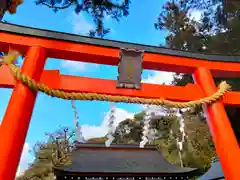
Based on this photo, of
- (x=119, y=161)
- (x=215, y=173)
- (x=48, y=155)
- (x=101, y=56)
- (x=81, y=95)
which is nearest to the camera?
(x=81, y=95)

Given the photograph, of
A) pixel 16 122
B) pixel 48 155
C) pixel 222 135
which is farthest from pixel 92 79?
pixel 48 155

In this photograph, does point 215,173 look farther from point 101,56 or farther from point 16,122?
point 16,122

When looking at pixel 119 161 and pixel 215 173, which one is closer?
pixel 119 161

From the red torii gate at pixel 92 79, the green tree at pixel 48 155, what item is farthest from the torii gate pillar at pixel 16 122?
the green tree at pixel 48 155

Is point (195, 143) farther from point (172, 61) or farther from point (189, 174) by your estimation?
point (172, 61)

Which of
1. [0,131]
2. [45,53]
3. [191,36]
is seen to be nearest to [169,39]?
[191,36]

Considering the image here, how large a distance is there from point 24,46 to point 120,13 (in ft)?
12.6

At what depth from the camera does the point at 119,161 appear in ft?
20.7

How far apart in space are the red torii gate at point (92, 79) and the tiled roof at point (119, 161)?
3719 mm

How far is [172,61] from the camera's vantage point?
8.80ft

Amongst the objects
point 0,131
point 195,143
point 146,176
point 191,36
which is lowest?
point 0,131

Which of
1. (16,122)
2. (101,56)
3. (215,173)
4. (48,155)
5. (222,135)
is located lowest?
(222,135)

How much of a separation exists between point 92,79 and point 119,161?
4357mm

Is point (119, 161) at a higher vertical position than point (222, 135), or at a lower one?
higher
